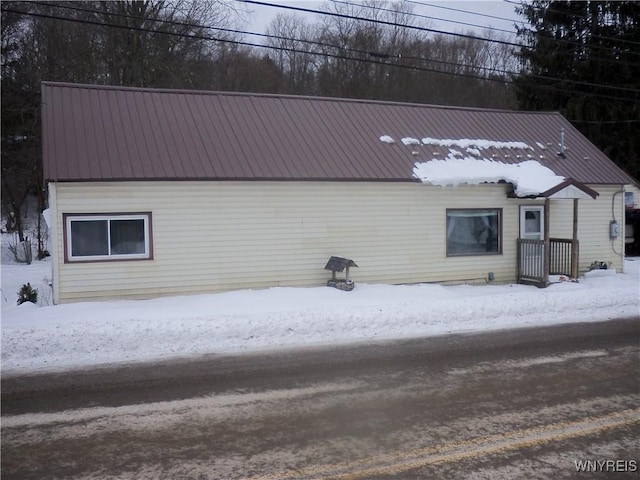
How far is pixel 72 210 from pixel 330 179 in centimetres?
577

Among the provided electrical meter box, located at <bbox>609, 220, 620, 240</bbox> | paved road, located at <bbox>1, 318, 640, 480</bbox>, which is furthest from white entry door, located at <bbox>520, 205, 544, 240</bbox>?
paved road, located at <bbox>1, 318, 640, 480</bbox>

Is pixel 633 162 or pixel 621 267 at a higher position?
pixel 633 162

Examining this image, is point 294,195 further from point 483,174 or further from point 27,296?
point 27,296

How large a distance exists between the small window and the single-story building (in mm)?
23

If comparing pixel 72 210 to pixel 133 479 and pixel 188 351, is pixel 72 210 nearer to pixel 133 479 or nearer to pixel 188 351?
pixel 188 351

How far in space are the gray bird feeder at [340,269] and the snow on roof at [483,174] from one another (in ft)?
10.1

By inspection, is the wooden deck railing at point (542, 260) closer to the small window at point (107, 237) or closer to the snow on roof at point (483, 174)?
the snow on roof at point (483, 174)

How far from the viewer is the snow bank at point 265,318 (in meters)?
9.03

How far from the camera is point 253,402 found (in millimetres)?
6746

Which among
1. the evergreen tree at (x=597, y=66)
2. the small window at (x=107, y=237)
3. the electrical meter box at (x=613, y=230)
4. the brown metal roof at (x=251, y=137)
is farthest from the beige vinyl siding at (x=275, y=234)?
the evergreen tree at (x=597, y=66)

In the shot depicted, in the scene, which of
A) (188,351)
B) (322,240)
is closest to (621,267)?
(322,240)

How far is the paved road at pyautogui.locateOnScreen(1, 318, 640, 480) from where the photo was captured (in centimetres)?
502

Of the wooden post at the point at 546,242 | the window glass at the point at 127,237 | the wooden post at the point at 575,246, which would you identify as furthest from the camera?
the wooden post at the point at 575,246
